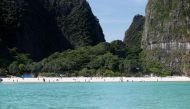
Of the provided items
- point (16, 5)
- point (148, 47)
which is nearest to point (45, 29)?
point (16, 5)

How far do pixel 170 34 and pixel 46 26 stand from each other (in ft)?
105

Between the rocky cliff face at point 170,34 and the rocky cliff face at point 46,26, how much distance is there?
15.9 metres

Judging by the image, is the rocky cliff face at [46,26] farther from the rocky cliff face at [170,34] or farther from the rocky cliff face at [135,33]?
the rocky cliff face at [170,34]

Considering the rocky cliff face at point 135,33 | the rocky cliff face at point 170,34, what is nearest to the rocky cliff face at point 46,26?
the rocky cliff face at point 135,33

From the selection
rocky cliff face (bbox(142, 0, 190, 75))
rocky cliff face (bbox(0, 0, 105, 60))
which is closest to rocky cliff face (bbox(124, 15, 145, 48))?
rocky cliff face (bbox(0, 0, 105, 60))

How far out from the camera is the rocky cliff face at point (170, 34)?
284 feet

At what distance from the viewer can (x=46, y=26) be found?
360 feet

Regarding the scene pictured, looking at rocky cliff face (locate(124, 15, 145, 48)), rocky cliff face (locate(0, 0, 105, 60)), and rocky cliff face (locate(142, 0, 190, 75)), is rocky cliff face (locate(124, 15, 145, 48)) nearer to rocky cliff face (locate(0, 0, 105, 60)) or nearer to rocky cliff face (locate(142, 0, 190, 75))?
rocky cliff face (locate(0, 0, 105, 60))

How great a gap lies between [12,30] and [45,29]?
1544 cm

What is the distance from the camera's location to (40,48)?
10044 cm

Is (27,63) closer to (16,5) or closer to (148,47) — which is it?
(16,5)

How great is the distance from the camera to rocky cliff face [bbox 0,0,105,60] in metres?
94.3

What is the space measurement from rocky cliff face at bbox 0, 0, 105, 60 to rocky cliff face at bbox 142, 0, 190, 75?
15.9 metres

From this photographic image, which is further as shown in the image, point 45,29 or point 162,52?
point 45,29
